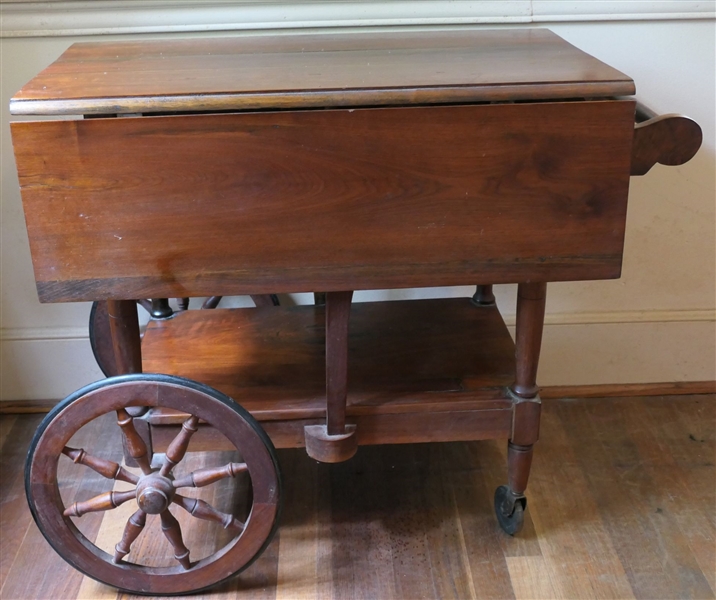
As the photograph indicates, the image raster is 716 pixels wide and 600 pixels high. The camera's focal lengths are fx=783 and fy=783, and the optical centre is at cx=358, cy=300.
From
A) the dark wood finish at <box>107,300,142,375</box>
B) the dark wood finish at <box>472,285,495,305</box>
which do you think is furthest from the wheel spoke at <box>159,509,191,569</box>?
the dark wood finish at <box>472,285,495,305</box>

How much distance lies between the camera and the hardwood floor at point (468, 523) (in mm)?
1449

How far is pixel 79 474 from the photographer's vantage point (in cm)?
173

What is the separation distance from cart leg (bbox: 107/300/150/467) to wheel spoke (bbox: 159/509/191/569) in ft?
0.46

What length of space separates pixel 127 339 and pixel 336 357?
0.36m

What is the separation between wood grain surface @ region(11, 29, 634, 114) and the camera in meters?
1.08

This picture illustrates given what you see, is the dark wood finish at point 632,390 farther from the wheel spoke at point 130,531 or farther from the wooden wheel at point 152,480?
the wheel spoke at point 130,531

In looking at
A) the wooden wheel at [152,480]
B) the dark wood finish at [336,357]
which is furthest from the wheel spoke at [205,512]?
the dark wood finish at [336,357]

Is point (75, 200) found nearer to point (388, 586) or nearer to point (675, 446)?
point (388, 586)

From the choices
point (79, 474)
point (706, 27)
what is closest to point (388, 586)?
point (79, 474)

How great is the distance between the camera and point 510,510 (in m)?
1.53

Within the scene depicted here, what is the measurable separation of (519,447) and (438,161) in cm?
61

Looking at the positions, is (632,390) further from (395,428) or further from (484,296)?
(395,428)

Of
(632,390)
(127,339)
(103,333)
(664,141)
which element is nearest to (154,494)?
(127,339)

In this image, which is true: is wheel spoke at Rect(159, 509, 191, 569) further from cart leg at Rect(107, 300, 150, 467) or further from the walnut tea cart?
cart leg at Rect(107, 300, 150, 467)
